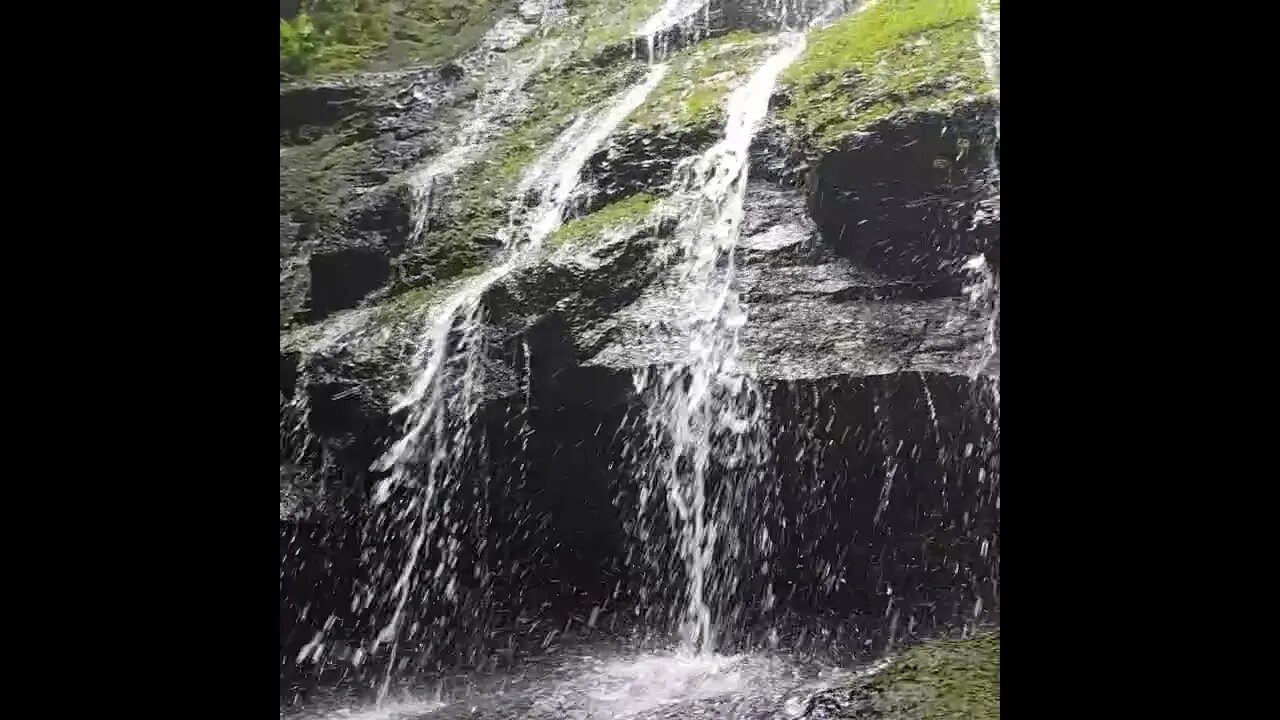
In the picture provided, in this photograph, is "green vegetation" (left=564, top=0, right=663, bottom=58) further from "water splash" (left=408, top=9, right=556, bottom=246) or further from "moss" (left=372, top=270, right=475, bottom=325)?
"moss" (left=372, top=270, right=475, bottom=325)

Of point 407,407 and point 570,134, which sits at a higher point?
point 570,134

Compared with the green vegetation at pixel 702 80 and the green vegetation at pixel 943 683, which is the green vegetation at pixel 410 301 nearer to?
the green vegetation at pixel 702 80

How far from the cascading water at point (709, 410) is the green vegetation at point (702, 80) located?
0.06 meters

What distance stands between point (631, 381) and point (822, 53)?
40.4 inches

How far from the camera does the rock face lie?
2344 mm

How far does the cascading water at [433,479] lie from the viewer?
2.40 m

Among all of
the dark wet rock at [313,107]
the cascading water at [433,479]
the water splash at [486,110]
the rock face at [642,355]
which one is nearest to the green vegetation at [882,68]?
the rock face at [642,355]

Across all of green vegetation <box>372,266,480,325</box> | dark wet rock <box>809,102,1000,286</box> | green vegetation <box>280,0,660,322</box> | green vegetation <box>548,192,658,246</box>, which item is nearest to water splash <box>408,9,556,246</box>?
green vegetation <box>280,0,660,322</box>

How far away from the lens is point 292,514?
2.41 m

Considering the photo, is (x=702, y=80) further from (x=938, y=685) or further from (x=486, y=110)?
(x=938, y=685)

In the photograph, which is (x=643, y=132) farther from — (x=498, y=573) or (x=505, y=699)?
(x=505, y=699)

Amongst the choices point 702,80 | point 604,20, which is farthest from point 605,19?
point 702,80

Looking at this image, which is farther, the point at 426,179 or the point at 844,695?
the point at 426,179

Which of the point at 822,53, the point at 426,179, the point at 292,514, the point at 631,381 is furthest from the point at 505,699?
the point at 822,53
